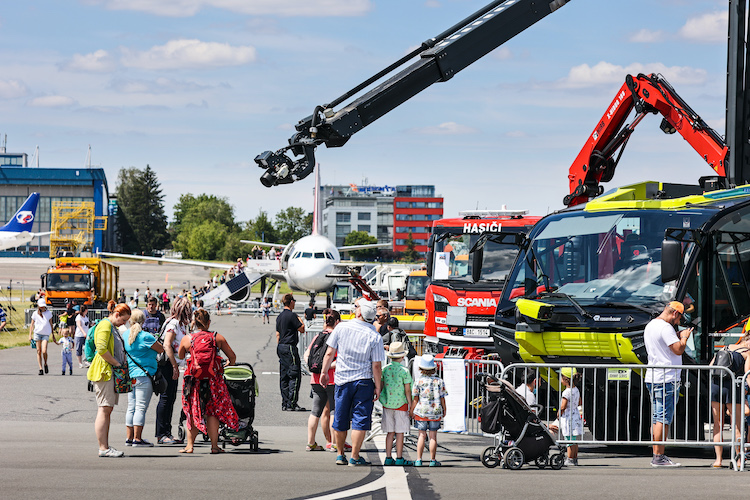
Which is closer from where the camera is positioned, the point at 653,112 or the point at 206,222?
the point at 653,112

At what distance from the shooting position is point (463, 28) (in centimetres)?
1402

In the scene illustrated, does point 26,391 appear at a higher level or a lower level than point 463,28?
lower

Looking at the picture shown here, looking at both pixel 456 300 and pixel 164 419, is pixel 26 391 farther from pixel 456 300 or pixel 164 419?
pixel 456 300

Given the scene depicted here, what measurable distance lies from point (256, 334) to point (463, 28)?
78.9 feet

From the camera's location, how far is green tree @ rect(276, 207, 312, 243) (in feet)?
624

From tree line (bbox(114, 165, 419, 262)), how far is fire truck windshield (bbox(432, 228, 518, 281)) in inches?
5580

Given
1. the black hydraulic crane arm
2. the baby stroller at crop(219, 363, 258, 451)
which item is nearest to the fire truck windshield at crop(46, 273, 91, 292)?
the black hydraulic crane arm

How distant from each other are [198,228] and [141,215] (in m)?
11.2

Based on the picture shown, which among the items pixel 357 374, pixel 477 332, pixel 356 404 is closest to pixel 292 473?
pixel 356 404

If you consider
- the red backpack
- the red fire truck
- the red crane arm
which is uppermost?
the red crane arm

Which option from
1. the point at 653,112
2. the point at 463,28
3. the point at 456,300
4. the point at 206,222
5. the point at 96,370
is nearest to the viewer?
the point at 96,370

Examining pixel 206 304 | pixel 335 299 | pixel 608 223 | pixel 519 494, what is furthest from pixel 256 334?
pixel 519 494

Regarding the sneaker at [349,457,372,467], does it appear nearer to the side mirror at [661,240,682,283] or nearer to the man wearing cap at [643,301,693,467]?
the man wearing cap at [643,301,693,467]

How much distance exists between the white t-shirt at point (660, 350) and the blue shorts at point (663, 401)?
0.22 feet
